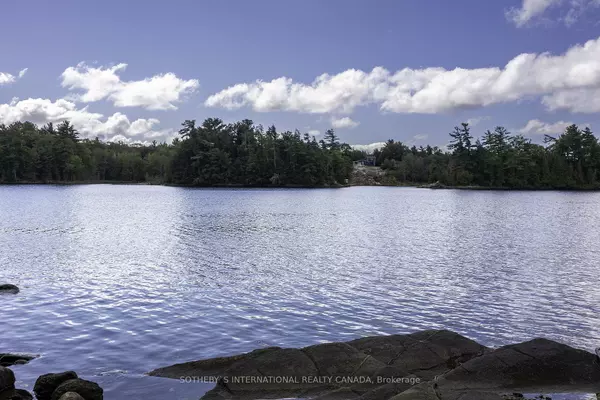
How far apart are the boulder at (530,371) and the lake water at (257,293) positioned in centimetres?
360

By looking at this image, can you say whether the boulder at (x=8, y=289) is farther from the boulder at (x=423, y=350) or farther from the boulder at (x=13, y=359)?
the boulder at (x=423, y=350)

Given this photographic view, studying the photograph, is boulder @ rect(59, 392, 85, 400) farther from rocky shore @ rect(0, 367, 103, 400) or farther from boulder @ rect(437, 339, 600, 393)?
boulder @ rect(437, 339, 600, 393)

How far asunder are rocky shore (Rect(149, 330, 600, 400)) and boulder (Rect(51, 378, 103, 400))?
1.97 meters

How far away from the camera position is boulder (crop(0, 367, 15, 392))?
10209 millimetres

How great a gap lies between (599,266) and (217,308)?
2193 centimetres

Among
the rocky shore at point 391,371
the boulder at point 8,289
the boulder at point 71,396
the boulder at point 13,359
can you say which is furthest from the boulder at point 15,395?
the boulder at point 8,289

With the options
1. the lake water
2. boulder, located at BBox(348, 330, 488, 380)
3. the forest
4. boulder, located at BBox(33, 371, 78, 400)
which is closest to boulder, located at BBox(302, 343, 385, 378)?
boulder, located at BBox(348, 330, 488, 380)

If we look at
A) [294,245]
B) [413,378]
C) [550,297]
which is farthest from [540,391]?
[294,245]

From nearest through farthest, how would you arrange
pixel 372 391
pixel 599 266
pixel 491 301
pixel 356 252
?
pixel 372 391, pixel 491 301, pixel 599 266, pixel 356 252

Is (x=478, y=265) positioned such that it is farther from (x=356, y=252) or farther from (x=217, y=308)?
(x=217, y=308)

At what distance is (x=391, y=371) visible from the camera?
10.1 m

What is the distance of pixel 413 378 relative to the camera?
9.80 metres

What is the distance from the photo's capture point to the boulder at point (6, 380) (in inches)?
402

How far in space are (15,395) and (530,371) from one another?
34.9 feet
